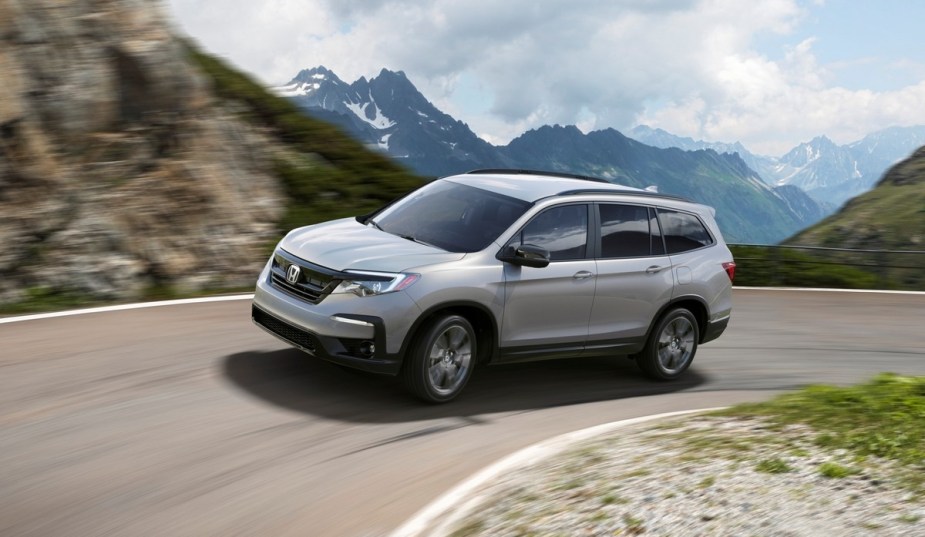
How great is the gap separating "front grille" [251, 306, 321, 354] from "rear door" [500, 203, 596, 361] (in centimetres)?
151

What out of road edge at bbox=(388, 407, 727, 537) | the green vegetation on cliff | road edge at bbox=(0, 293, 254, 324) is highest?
the green vegetation on cliff

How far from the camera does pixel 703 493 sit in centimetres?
536

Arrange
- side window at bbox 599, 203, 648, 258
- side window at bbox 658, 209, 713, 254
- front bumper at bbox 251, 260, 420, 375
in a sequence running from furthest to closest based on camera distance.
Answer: side window at bbox 658, 209, 713, 254 → side window at bbox 599, 203, 648, 258 → front bumper at bbox 251, 260, 420, 375

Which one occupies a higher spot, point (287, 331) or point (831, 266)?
point (831, 266)

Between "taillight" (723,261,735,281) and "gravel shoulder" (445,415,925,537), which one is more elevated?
"taillight" (723,261,735,281)

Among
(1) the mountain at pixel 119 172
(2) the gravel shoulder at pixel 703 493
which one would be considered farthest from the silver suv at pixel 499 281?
(1) the mountain at pixel 119 172

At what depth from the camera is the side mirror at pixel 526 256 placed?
7438mm

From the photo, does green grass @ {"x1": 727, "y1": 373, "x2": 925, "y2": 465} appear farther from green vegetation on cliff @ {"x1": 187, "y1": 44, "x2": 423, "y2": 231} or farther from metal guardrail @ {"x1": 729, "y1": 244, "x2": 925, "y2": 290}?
metal guardrail @ {"x1": 729, "y1": 244, "x2": 925, "y2": 290}

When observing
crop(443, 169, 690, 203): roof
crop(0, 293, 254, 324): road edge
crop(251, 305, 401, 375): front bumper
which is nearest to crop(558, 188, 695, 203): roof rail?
crop(443, 169, 690, 203): roof

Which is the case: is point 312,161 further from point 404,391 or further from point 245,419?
point 245,419

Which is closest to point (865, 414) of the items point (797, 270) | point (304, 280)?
point (304, 280)

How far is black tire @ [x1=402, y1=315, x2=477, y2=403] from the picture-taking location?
718 cm

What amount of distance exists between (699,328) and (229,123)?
780 centimetres

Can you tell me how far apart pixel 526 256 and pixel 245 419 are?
8.01 ft
